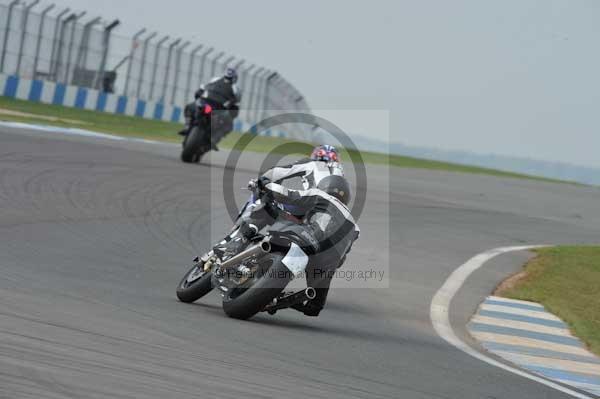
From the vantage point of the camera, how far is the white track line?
7904 millimetres

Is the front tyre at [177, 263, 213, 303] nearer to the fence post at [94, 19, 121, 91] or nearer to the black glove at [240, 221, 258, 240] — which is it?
the black glove at [240, 221, 258, 240]

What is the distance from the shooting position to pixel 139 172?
57.3 feet

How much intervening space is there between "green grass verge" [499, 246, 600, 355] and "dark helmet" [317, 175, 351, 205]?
2.87 metres

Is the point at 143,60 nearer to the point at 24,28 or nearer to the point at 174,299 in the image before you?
the point at 24,28

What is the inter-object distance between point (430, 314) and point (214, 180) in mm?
8737

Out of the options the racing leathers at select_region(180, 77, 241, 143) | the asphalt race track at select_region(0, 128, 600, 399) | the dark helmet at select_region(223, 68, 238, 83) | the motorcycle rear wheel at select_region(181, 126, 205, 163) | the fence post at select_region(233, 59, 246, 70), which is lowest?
the asphalt race track at select_region(0, 128, 600, 399)

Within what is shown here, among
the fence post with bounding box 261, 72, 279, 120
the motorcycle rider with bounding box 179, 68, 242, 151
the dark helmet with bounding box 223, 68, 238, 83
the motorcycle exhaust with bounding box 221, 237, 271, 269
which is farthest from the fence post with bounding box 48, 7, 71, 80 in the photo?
the motorcycle exhaust with bounding box 221, 237, 271, 269

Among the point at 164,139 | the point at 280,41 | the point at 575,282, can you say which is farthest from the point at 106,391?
the point at 280,41

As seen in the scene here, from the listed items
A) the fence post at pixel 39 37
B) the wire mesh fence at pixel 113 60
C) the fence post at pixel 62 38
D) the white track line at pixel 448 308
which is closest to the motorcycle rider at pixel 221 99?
the white track line at pixel 448 308

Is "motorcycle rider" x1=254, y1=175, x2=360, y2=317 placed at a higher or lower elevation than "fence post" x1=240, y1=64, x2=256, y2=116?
lower

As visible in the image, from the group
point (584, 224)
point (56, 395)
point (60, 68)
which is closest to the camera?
point (56, 395)

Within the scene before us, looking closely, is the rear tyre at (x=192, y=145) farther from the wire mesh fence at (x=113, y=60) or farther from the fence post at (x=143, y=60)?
the fence post at (x=143, y=60)

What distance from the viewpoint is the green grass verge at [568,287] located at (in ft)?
36.8

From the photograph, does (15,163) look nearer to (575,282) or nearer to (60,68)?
(575,282)
